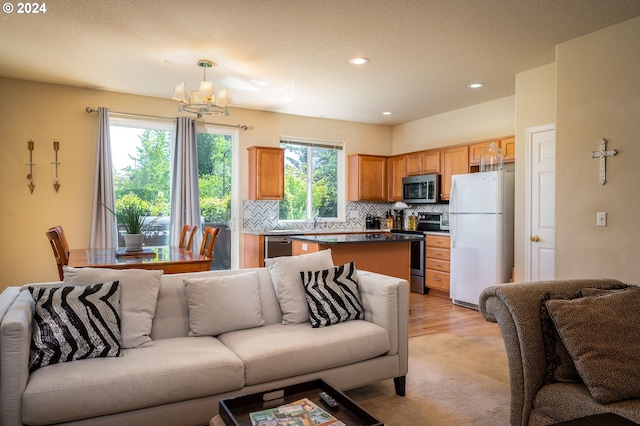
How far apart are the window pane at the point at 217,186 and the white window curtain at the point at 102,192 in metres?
1.23

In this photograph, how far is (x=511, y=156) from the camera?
17.6 feet

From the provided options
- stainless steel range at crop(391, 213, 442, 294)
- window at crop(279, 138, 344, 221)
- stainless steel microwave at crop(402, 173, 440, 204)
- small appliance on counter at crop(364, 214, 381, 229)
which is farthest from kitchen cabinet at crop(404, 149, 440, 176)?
window at crop(279, 138, 344, 221)

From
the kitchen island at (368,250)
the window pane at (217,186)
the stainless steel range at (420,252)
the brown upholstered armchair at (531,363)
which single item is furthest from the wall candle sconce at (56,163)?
the brown upholstered armchair at (531,363)

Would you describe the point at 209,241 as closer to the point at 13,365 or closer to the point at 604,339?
the point at 13,365

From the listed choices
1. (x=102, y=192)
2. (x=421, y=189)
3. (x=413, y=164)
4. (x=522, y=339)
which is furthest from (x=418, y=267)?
(x=102, y=192)

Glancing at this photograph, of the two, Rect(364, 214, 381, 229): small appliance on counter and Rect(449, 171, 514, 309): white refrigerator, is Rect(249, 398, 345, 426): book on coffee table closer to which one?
Rect(449, 171, 514, 309): white refrigerator

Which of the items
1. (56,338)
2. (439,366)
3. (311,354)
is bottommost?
(439,366)

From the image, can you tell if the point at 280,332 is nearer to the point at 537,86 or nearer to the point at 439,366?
the point at 439,366

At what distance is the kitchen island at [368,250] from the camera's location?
4402mm

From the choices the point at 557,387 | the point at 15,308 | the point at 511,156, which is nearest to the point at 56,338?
the point at 15,308

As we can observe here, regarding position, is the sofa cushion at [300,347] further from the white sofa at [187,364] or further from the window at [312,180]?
the window at [312,180]

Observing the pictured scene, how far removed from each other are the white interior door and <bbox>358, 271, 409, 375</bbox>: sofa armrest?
7.74ft

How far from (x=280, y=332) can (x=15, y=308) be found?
140 centimetres

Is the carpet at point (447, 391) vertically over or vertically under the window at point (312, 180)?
under
